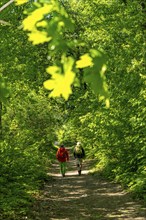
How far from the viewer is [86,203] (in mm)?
13062

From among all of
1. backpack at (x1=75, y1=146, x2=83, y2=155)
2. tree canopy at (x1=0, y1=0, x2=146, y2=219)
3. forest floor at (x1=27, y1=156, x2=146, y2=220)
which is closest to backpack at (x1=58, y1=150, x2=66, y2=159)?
backpack at (x1=75, y1=146, x2=83, y2=155)

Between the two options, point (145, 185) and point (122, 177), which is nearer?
point (145, 185)

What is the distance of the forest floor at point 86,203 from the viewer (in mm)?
11031

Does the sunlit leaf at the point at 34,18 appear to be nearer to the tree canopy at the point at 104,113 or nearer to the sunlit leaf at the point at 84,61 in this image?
the sunlit leaf at the point at 84,61

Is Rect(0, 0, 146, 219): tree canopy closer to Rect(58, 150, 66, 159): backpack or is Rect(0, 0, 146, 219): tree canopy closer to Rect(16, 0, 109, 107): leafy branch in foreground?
Rect(58, 150, 66, 159): backpack

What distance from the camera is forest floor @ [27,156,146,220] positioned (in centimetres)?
1103

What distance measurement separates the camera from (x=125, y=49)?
49.4 ft

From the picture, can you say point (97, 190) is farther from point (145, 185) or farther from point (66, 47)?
point (66, 47)

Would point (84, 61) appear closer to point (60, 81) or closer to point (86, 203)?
point (60, 81)

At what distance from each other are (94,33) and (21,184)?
8668 mm

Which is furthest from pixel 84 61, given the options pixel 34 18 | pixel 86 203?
pixel 86 203

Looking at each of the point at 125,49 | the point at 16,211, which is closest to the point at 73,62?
the point at 16,211

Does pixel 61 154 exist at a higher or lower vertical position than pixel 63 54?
higher

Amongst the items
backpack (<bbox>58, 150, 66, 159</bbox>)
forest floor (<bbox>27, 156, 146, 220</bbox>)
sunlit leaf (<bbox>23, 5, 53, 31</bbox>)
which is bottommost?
forest floor (<bbox>27, 156, 146, 220</bbox>)
